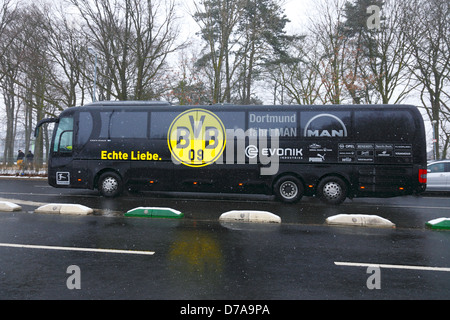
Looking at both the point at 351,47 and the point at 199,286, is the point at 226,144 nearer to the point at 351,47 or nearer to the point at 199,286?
the point at 199,286

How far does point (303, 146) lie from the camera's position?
11016 millimetres

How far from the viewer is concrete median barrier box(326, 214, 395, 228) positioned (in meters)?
7.45

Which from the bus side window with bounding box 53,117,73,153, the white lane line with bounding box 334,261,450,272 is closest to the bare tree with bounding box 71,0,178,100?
the bus side window with bounding box 53,117,73,153

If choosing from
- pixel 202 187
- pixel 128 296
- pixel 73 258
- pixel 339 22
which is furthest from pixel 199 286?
pixel 339 22

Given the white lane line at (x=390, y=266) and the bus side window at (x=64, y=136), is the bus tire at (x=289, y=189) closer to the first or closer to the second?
the white lane line at (x=390, y=266)

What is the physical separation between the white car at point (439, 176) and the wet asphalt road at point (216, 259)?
8.87 meters

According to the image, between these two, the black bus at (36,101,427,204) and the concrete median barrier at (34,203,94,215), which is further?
the black bus at (36,101,427,204)

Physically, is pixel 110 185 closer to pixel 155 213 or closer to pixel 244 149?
pixel 155 213

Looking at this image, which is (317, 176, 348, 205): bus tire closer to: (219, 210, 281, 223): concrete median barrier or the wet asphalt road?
the wet asphalt road

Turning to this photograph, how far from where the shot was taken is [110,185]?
12.0 meters

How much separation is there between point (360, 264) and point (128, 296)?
127 inches

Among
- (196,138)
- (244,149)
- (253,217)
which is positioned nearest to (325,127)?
(244,149)

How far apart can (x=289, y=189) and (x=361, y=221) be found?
379 cm

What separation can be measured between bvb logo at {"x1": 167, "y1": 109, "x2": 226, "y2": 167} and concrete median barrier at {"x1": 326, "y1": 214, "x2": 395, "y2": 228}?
16.2 feet
